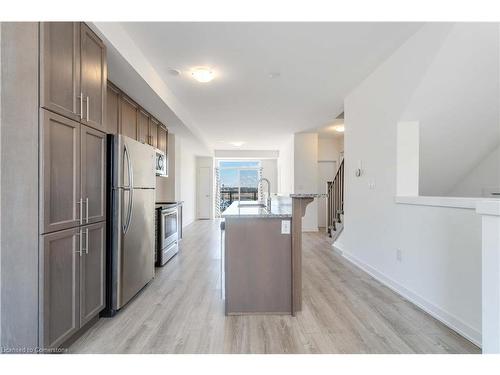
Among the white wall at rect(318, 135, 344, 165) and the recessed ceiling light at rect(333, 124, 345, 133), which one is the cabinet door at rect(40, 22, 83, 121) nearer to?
the recessed ceiling light at rect(333, 124, 345, 133)

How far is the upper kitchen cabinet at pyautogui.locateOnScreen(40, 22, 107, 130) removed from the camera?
5.42ft

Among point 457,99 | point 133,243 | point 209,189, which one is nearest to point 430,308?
point 457,99

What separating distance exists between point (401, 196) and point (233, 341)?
223 cm

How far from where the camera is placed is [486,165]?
3494 millimetres

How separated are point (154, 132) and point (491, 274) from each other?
15.0 feet

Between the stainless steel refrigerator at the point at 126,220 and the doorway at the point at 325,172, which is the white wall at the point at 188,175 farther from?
the stainless steel refrigerator at the point at 126,220

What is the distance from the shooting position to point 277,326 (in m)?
2.23

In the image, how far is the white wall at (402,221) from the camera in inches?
83.0

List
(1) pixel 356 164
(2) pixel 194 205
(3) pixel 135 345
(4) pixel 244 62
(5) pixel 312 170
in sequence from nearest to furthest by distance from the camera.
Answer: (3) pixel 135 345
(4) pixel 244 62
(1) pixel 356 164
(5) pixel 312 170
(2) pixel 194 205

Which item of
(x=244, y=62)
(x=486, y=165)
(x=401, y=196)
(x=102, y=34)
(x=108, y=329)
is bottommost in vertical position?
(x=108, y=329)

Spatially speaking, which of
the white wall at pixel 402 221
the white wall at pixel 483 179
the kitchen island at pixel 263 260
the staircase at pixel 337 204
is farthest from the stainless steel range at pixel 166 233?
the white wall at pixel 483 179

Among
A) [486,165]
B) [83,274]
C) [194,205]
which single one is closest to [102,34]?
[83,274]

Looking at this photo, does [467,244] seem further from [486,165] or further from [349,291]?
[486,165]
